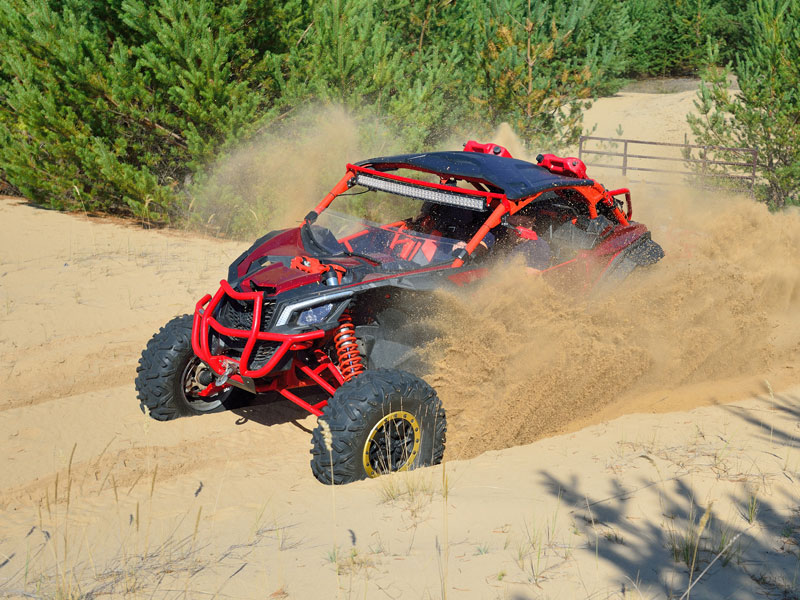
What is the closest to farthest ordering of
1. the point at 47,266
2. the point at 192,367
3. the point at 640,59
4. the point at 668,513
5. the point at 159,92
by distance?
1. the point at 668,513
2. the point at 192,367
3. the point at 47,266
4. the point at 159,92
5. the point at 640,59

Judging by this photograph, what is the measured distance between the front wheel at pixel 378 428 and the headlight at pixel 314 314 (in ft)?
1.53

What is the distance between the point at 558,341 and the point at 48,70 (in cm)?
968

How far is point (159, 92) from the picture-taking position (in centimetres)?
1193

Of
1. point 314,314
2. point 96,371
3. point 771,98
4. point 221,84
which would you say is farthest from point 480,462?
point 771,98

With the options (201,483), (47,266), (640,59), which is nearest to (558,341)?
(201,483)

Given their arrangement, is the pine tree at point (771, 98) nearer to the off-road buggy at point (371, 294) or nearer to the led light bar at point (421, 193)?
the off-road buggy at point (371, 294)

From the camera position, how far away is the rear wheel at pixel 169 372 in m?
5.84

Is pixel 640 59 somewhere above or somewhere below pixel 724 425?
below

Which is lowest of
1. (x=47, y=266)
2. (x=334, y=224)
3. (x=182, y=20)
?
(x=47, y=266)

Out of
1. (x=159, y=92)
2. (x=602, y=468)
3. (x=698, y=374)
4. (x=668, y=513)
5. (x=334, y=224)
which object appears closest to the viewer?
(x=668, y=513)

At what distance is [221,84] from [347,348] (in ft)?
24.6

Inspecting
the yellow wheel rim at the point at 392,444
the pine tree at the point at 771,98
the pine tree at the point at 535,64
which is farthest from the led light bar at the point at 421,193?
the pine tree at the point at 771,98

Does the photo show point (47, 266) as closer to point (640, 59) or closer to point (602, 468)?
point (602, 468)

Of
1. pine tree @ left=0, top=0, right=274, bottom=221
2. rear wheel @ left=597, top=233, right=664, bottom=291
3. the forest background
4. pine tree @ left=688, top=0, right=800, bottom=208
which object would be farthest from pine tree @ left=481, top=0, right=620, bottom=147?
rear wheel @ left=597, top=233, right=664, bottom=291
